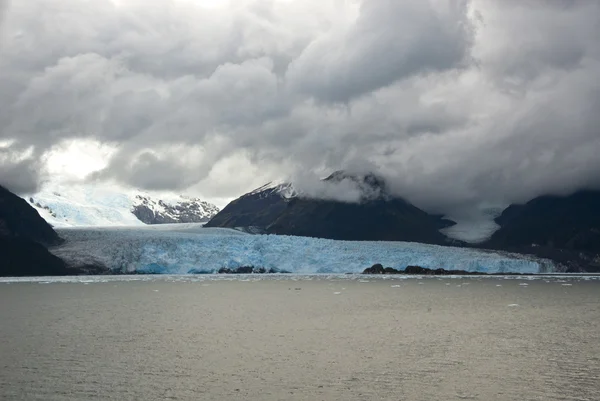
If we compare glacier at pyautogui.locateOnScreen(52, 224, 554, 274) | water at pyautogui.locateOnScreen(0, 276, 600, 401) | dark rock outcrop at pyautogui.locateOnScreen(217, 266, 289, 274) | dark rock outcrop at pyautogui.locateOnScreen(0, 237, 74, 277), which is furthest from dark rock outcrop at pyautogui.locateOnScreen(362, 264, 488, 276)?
water at pyautogui.locateOnScreen(0, 276, 600, 401)

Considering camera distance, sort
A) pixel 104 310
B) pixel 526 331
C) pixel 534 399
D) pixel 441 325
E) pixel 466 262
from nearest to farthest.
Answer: pixel 534 399 < pixel 526 331 < pixel 441 325 < pixel 104 310 < pixel 466 262

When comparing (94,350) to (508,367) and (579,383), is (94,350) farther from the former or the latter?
(579,383)

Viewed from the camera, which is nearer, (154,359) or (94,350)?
(154,359)

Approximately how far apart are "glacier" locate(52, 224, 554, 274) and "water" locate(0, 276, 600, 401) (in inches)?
1535

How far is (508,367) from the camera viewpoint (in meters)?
21.3

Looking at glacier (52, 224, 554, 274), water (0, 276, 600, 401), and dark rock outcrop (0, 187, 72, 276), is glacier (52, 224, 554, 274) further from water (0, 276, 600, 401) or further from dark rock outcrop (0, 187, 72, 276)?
water (0, 276, 600, 401)

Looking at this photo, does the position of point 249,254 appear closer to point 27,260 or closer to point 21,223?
point 27,260

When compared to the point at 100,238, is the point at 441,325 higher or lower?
lower

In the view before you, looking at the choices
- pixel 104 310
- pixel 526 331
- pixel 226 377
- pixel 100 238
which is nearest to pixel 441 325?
pixel 526 331

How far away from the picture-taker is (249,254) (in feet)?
298

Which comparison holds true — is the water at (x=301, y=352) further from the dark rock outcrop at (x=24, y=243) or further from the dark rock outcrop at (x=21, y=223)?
the dark rock outcrop at (x=21, y=223)

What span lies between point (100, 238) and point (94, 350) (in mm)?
65592

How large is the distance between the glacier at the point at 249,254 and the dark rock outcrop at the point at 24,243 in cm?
231

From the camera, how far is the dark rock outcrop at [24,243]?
305 feet
